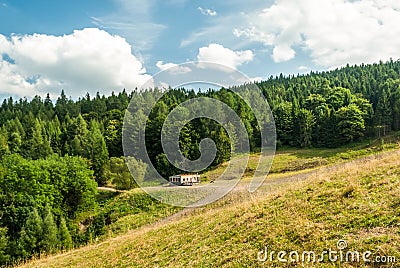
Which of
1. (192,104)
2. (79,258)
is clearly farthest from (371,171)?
(79,258)

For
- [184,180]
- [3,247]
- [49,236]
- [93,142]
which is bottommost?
[3,247]

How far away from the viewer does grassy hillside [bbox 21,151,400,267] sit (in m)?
7.25

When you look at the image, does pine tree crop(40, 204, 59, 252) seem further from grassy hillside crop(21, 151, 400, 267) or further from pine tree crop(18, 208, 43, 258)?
grassy hillside crop(21, 151, 400, 267)

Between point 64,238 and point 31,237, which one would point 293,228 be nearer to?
point 31,237

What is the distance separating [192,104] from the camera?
1566 cm

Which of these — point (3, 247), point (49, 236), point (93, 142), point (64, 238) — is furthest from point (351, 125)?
point (3, 247)

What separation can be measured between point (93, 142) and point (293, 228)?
68.6 m

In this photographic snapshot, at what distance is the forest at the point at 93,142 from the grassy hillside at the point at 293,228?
5250 millimetres

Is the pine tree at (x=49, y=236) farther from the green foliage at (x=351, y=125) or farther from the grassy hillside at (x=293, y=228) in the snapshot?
the green foliage at (x=351, y=125)

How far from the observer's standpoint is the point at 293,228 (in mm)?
8438

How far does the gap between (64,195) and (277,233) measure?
132 ft

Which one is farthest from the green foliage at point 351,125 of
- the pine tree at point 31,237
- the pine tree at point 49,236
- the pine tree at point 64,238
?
the pine tree at point 31,237

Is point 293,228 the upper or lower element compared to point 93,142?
lower

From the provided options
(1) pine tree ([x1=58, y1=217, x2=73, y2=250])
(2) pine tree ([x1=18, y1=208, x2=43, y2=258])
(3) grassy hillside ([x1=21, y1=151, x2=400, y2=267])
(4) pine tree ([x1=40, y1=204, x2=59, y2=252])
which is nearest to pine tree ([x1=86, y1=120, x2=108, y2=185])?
(1) pine tree ([x1=58, y1=217, x2=73, y2=250])
